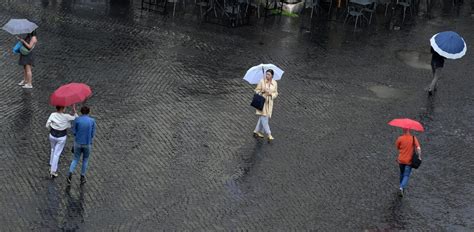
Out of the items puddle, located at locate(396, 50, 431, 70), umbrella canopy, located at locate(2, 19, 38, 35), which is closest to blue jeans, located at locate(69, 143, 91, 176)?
umbrella canopy, located at locate(2, 19, 38, 35)

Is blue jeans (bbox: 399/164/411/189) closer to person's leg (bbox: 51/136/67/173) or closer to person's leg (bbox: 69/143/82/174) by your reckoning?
person's leg (bbox: 69/143/82/174)

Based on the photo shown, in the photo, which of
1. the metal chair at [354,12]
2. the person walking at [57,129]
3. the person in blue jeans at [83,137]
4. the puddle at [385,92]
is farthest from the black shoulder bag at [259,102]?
the metal chair at [354,12]

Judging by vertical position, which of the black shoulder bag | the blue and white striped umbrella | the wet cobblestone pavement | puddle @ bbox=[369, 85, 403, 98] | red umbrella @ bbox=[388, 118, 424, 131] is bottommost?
the wet cobblestone pavement

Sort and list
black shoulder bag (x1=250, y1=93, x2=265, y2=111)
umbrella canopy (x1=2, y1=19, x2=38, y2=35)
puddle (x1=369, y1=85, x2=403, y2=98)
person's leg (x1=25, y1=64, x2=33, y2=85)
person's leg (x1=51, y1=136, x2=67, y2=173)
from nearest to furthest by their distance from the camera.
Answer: person's leg (x1=51, y1=136, x2=67, y2=173), black shoulder bag (x1=250, y1=93, x2=265, y2=111), umbrella canopy (x1=2, y1=19, x2=38, y2=35), person's leg (x1=25, y1=64, x2=33, y2=85), puddle (x1=369, y1=85, x2=403, y2=98)

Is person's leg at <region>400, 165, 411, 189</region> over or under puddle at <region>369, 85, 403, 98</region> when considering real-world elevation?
over

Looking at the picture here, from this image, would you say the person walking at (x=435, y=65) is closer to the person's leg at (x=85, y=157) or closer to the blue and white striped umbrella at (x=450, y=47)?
the blue and white striped umbrella at (x=450, y=47)

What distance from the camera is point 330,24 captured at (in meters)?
25.0

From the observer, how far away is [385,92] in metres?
19.2

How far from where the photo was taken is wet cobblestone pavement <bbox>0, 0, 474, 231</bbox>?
41.6 ft

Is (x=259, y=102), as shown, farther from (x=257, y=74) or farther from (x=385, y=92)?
(x=385, y=92)

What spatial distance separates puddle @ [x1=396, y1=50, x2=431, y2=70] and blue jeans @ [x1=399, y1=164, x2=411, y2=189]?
8291 mm

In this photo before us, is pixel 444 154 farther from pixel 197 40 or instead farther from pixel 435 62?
pixel 197 40

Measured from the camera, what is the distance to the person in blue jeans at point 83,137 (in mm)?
12602

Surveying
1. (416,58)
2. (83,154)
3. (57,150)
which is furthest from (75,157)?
(416,58)
